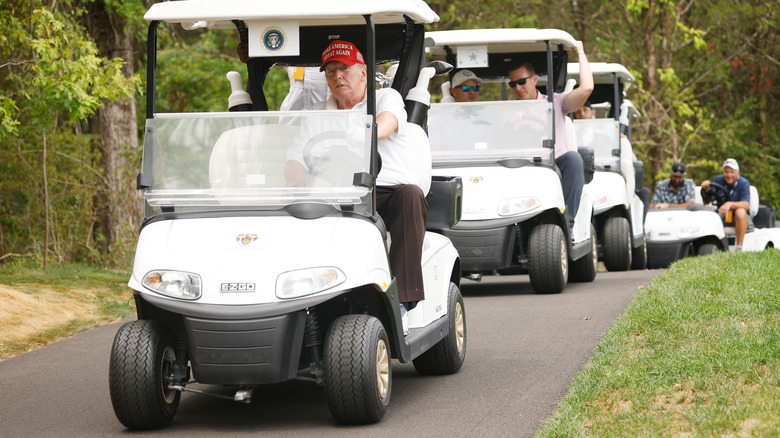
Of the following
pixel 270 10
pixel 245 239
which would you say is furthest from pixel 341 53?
pixel 245 239

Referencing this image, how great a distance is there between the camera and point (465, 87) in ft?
35.2

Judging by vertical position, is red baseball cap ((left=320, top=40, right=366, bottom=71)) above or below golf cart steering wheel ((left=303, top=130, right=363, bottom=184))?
above

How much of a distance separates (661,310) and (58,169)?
9697 millimetres

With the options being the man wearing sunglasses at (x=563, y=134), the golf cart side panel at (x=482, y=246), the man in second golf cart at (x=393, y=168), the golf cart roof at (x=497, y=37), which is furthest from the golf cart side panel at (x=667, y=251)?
the man in second golf cart at (x=393, y=168)

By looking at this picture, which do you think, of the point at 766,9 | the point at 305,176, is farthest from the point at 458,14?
the point at 305,176

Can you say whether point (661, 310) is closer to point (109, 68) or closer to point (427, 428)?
point (427, 428)

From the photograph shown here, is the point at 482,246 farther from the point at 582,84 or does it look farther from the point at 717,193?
the point at 717,193

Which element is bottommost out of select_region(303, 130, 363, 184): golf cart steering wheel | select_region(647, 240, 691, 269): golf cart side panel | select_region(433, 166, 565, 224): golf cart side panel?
select_region(647, 240, 691, 269): golf cart side panel

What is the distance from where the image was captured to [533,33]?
1052 centimetres

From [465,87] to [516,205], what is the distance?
1.47 meters

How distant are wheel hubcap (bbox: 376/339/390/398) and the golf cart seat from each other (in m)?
0.99

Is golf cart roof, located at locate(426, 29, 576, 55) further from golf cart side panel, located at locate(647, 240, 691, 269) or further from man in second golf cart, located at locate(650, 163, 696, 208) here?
man in second golf cart, located at locate(650, 163, 696, 208)

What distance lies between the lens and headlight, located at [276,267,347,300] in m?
4.81

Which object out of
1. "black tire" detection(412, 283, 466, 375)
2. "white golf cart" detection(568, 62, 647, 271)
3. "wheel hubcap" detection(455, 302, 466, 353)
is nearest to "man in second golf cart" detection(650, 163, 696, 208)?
"white golf cart" detection(568, 62, 647, 271)
